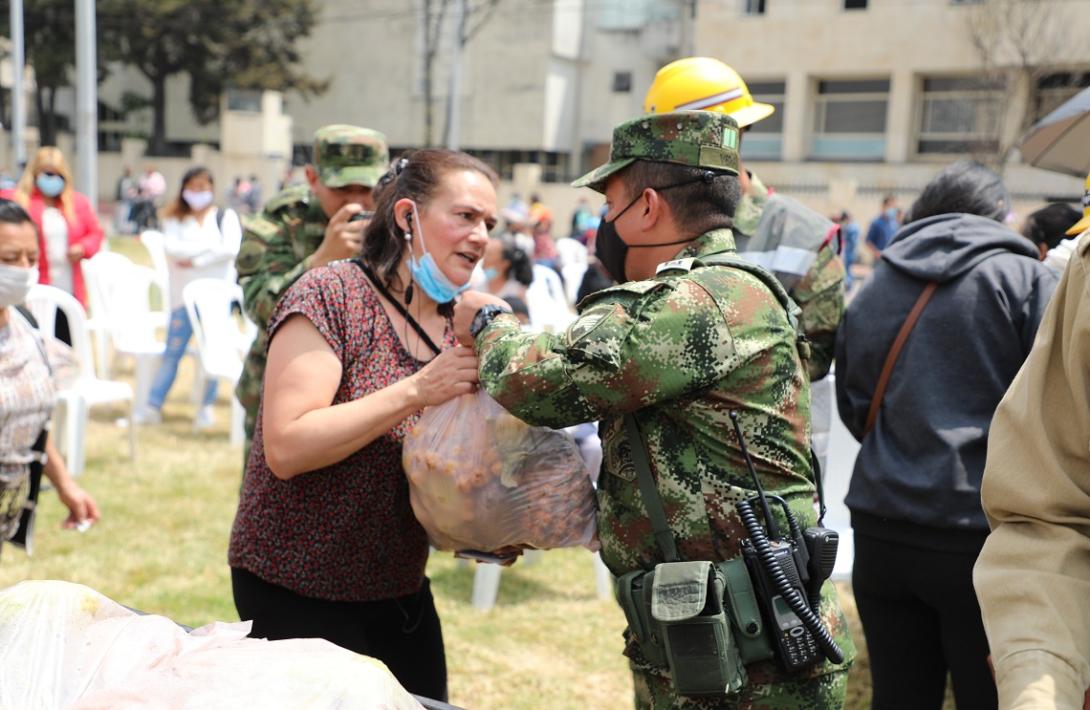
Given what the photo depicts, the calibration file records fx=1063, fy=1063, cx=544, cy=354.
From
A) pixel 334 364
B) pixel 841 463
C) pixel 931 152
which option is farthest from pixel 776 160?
pixel 334 364

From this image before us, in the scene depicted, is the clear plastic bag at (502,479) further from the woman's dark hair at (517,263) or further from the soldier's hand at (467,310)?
the woman's dark hair at (517,263)

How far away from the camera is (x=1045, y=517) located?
4.68 ft

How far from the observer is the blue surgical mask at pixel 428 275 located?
2.58 m

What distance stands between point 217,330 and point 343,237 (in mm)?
5069

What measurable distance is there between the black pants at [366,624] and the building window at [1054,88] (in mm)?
30830

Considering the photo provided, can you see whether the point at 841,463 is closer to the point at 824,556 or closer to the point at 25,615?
the point at 824,556

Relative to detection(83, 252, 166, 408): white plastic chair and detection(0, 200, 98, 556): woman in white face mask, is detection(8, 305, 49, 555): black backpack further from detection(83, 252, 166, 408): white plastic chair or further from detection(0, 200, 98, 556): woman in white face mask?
detection(83, 252, 166, 408): white plastic chair

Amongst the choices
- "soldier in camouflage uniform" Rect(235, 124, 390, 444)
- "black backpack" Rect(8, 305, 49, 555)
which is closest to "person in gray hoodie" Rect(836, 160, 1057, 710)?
"soldier in camouflage uniform" Rect(235, 124, 390, 444)

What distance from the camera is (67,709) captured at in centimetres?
144

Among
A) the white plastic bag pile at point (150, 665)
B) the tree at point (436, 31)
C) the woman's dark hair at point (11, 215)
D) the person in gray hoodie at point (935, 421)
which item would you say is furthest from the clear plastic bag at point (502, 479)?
the tree at point (436, 31)

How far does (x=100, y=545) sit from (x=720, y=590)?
180 inches

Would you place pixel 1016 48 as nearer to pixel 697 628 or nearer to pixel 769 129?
pixel 769 129

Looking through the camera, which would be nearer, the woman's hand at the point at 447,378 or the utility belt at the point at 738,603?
the utility belt at the point at 738,603

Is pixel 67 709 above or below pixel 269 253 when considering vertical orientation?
below
